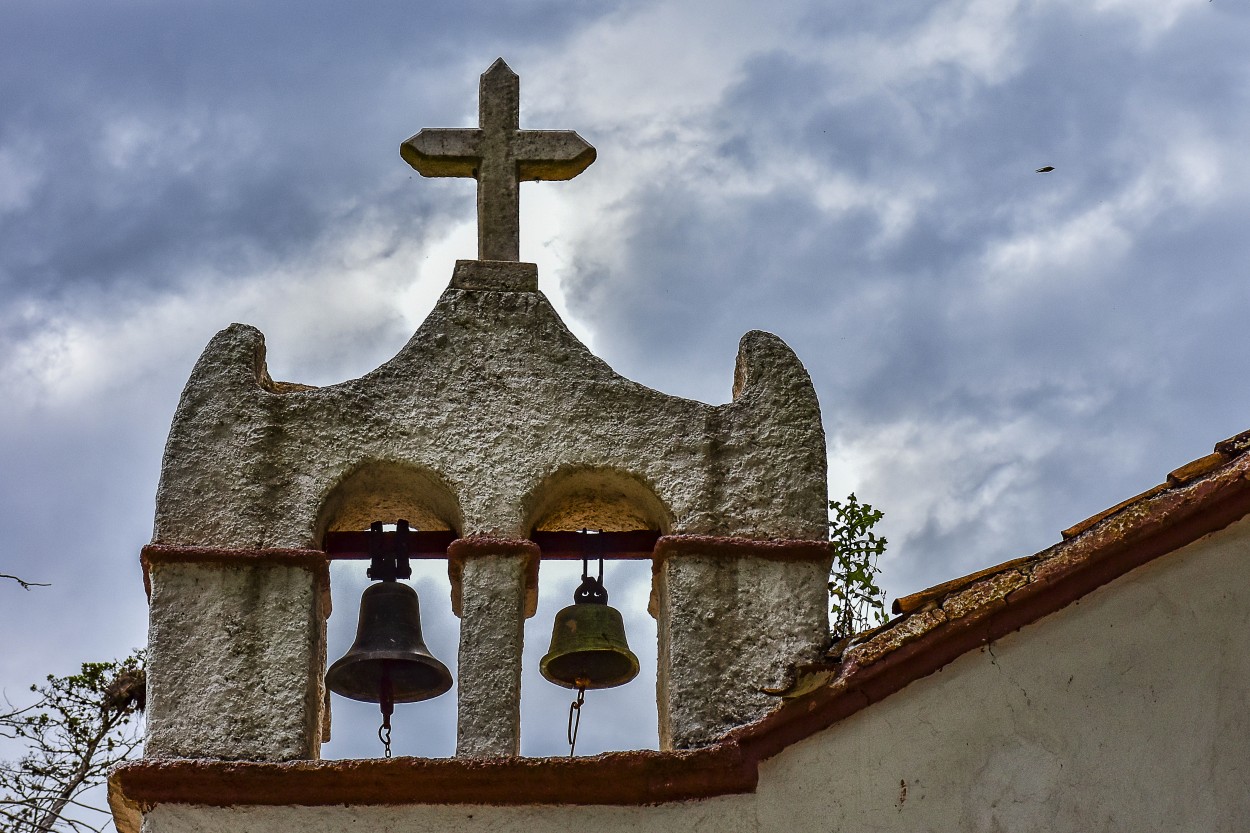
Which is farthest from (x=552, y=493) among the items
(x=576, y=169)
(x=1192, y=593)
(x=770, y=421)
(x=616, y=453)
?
(x=1192, y=593)

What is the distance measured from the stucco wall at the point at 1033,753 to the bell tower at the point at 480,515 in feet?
0.83

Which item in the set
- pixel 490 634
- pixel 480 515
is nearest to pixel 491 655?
pixel 490 634

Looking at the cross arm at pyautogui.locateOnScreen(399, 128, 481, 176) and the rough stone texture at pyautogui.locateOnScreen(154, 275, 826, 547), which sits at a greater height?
the cross arm at pyautogui.locateOnScreen(399, 128, 481, 176)

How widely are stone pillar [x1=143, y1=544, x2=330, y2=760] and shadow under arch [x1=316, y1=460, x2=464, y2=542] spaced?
11.0 inches

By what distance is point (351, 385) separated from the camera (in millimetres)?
6328

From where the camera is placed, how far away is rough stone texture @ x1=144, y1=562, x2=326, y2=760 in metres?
5.68

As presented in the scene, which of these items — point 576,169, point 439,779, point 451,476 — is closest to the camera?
point 439,779

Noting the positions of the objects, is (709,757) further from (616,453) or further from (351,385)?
(351,385)

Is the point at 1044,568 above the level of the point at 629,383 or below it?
below

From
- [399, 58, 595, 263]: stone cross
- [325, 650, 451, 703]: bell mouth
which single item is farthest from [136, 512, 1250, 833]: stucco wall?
[399, 58, 595, 263]: stone cross

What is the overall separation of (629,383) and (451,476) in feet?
2.33

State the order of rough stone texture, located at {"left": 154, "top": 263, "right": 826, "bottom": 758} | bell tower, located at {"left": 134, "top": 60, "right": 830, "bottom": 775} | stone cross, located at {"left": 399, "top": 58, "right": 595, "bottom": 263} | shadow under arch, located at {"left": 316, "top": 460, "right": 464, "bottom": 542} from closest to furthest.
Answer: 1. bell tower, located at {"left": 134, "top": 60, "right": 830, "bottom": 775}
2. rough stone texture, located at {"left": 154, "top": 263, "right": 826, "bottom": 758}
3. shadow under arch, located at {"left": 316, "top": 460, "right": 464, "bottom": 542}
4. stone cross, located at {"left": 399, "top": 58, "right": 595, "bottom": 263}

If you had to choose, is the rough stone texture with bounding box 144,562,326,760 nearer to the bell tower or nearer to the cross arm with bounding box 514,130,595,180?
the bell tower

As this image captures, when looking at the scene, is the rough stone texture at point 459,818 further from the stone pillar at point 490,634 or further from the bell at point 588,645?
the bell at point 588,645
